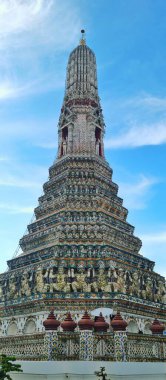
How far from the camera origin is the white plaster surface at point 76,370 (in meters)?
14.2

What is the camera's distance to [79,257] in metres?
25.5

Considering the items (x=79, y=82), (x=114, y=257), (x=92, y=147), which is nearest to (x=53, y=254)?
(x=114, y=257)

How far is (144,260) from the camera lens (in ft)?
96.2

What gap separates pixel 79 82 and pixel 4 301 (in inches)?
967

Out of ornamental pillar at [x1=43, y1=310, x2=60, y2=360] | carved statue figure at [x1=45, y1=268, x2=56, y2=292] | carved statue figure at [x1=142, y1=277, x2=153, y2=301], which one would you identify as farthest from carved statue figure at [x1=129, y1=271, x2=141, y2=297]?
ornamental pillar at [x1=43, y1=310, x2=60, y2=360]

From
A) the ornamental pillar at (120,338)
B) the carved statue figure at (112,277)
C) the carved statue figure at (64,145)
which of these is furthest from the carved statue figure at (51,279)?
the carved statue figure at (64,145)

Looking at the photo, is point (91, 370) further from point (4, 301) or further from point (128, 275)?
point (4, 301)

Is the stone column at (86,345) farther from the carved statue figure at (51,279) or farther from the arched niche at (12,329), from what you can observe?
the arched niche at (12,329)

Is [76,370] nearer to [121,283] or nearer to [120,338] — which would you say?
[120,338]

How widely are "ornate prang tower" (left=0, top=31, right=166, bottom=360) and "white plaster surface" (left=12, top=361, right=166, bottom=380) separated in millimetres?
7075

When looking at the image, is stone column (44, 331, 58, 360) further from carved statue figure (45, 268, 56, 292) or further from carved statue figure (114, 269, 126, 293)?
carved statue figure (114, 269, 126, 293)

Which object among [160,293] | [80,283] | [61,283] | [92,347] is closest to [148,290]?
[160,293]

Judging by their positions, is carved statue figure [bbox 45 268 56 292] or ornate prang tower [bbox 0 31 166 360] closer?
ornate prang tower [bbox 0 31 166 360]

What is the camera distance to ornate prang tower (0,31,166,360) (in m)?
23.8
